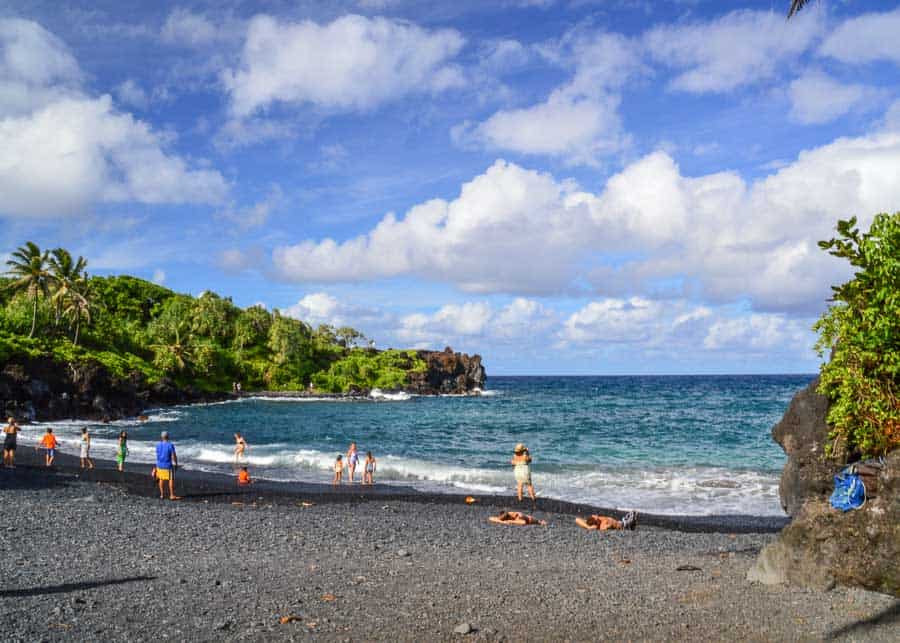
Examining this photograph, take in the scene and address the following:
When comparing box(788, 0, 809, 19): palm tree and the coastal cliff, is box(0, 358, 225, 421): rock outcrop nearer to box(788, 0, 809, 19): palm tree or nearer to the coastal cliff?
the coastal cliff

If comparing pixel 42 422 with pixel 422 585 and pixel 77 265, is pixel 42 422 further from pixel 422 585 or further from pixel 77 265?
pixel 422 585

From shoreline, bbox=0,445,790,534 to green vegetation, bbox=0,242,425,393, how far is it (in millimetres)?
45570

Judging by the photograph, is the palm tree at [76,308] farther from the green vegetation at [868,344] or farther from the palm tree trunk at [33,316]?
the green vegetation at [868,344]

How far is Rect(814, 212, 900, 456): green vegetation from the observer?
400 inches

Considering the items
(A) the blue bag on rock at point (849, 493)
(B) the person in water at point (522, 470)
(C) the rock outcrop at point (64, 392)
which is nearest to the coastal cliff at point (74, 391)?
(C) the rock outcrop at point (64, 392)

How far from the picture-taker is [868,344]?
1054cm

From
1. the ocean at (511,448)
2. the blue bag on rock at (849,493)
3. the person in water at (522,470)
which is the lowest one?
the ocean at (511,448)

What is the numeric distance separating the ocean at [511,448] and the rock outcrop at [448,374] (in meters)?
50.8

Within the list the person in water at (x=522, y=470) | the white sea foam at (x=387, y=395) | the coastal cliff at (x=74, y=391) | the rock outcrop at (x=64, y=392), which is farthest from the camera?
the white sea foam at (x=387, y=395)

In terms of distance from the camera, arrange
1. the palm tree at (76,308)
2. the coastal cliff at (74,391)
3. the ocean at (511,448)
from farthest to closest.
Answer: the palm tree at (76,308) → the coastal cliff at (74,391) → the ocean at (511,448)

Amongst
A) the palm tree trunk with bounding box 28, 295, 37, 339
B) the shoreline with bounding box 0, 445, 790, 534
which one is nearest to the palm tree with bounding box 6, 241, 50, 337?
the palm tree trunk with bounding box 28, 295, 37, 339

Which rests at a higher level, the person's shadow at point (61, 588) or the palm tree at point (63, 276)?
the palm tree at point (63, 276)

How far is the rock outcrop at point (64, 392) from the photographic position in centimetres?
5728

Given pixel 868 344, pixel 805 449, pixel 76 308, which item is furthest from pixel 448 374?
pixel 868 344
